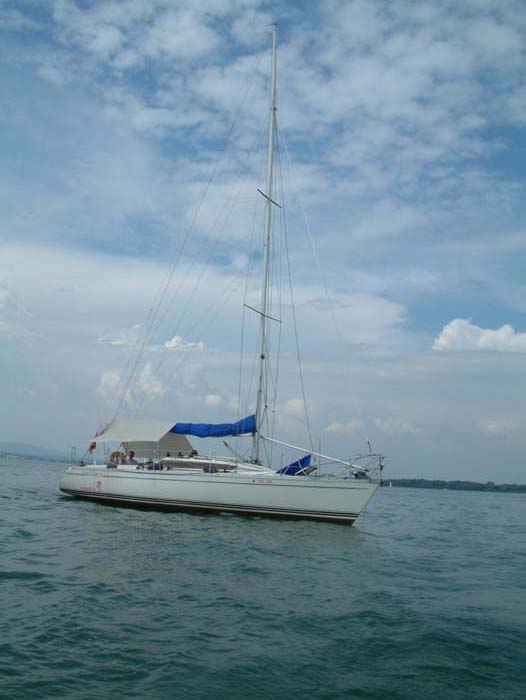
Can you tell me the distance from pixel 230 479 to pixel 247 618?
12964 mm

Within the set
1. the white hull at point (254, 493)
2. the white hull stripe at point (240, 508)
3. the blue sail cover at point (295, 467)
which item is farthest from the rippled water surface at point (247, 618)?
the blue sail cover at point (295, 467)

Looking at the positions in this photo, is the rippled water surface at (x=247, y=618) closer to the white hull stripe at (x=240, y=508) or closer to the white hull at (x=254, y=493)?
the white hull at (x=254, y=493)

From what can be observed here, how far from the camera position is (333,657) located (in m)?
7.64

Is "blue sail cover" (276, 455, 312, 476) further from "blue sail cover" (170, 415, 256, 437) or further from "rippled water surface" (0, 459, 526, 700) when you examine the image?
"rippled water surface" (0, 459, 526, 700)

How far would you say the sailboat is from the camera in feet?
70.5

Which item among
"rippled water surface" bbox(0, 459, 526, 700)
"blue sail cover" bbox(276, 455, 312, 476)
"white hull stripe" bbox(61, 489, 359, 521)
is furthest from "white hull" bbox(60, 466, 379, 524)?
"rippled water surface" bbox(0, 459, 526, 700)

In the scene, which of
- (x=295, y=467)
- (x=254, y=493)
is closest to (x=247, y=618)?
(x=254, y=493)

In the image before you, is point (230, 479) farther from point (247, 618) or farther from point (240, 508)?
point (247, 618)

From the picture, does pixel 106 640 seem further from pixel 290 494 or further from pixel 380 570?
pixel 290 494

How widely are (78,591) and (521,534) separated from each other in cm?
2564

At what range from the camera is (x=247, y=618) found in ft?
30.2

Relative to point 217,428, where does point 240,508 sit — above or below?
below

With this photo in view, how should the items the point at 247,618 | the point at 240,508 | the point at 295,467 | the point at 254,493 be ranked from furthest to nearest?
the point at 295,467, the point at 240,508, the point at 254,493, the point at 247,618

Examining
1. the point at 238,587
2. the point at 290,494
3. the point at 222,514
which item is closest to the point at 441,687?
the point at 238,587
